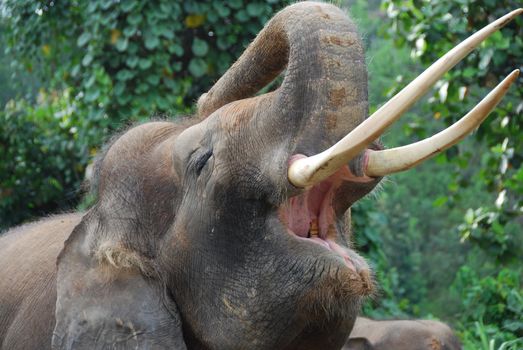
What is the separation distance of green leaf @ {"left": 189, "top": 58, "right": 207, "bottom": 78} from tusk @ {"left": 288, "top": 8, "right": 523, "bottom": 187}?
5.89m

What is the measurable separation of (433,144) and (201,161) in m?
0.93

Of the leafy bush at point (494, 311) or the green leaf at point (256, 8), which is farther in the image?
the green leaf at point (256, 8)

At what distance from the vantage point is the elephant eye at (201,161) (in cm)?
353

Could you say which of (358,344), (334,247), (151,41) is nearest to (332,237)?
(334,247)

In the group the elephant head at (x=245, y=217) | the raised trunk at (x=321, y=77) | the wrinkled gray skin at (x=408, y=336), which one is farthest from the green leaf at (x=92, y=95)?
the raised trunk at (x=321, y=77)

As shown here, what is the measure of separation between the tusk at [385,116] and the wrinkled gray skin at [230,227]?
0.20 metres

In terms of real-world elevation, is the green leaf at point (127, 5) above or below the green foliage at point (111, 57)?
above

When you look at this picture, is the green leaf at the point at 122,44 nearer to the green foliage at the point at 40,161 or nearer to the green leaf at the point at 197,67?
the green leaf at the point at 197,67

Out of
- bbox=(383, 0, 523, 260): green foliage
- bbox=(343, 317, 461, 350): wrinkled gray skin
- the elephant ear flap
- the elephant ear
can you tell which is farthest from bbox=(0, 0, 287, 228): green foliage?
the elephant ear flap

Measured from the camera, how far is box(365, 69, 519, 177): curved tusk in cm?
279

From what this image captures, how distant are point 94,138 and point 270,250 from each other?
609 centimetres

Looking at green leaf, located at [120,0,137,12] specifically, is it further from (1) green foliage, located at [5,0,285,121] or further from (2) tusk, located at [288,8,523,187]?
(2) tusk, located at [288,8,523,187]

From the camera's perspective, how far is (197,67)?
8.80 metres

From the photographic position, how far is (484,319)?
26.9 ft
